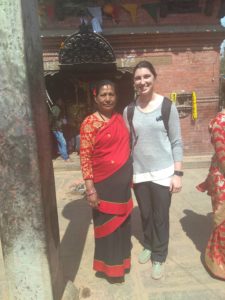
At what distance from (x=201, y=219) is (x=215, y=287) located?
A: 159cm

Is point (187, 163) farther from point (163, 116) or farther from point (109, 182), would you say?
point (109, 182)

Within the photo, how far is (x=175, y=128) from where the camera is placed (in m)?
2.75

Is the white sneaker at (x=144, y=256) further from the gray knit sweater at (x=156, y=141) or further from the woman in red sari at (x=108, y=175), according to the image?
the gray knit sweater at (x=156, y=141)

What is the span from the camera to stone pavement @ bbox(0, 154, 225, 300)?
2.72 metres

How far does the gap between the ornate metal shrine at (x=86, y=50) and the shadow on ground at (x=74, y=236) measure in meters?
3.60

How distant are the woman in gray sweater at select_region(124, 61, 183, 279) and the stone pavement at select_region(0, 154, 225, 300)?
0.64ft

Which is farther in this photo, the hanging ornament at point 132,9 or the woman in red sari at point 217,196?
the hanging ornament at point 132,9

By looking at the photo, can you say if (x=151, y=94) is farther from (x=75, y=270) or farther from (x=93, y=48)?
(x=93, y=48)

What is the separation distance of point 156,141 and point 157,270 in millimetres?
1270

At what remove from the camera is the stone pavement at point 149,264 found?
2.72m

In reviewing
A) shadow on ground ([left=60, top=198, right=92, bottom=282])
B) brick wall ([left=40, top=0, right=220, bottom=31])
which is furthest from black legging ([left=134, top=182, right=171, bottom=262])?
brick wall ([left=40, top=0, right=220, bottom=31])

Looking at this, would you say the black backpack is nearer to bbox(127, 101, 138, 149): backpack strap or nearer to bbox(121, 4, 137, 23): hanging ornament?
bbox(127, 101, 138, 149): backpack strap

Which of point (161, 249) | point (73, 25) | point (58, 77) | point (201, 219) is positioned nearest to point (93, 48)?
point (73, 25)

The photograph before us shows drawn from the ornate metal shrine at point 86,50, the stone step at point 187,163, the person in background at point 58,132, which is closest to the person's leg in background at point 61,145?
the person in background at point 58,132
